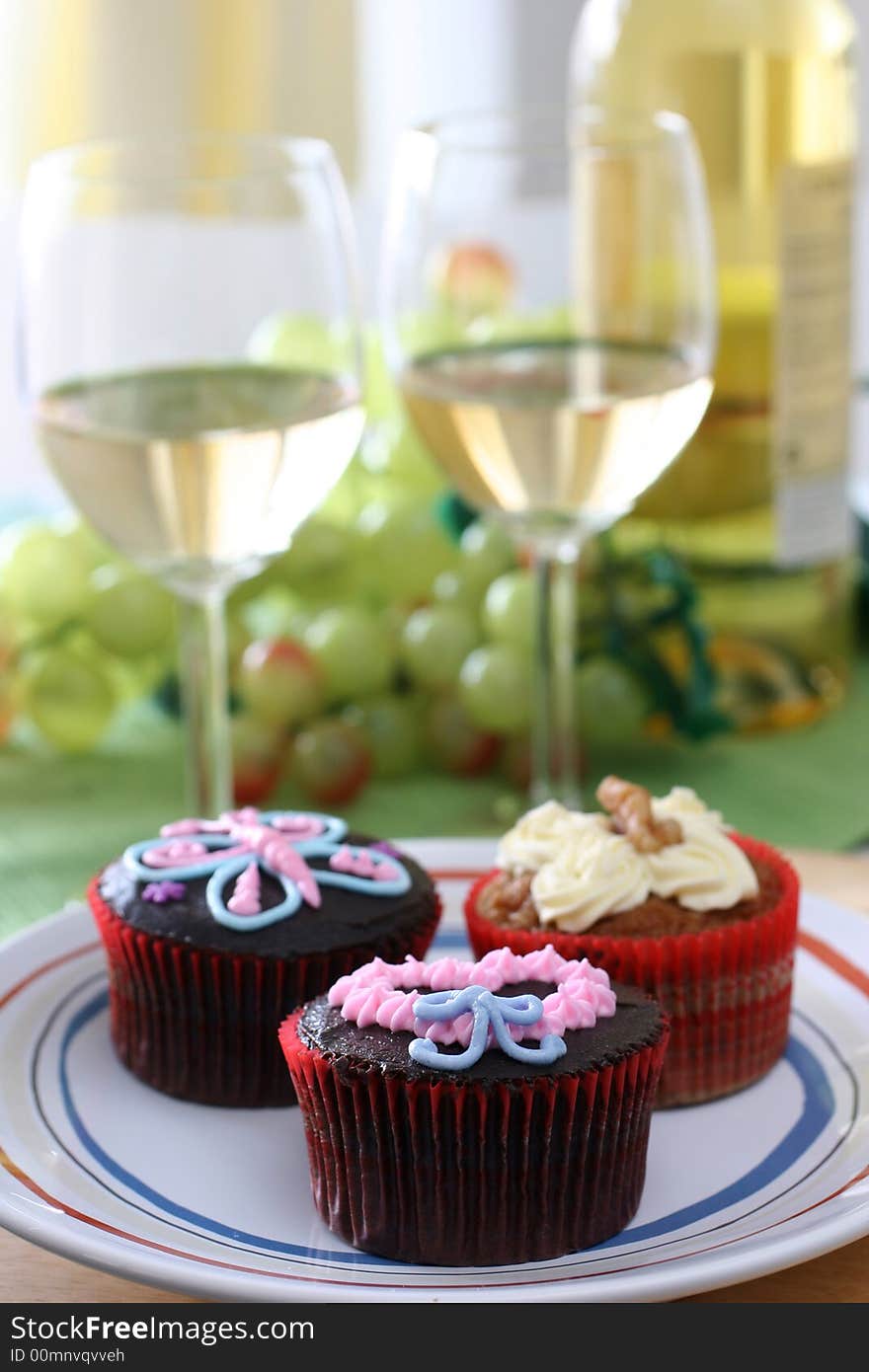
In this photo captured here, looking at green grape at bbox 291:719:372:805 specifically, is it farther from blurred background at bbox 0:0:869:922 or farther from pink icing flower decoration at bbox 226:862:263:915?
pink icing flower decoration at bbox 226:862:263:915

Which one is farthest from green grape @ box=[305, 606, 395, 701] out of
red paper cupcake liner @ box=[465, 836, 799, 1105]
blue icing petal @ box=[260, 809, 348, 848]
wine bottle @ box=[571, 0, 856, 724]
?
red paper cupcake liner @ box=[465, 836, 799, 1105]

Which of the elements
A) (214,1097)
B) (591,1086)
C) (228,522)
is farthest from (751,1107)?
(228,522)

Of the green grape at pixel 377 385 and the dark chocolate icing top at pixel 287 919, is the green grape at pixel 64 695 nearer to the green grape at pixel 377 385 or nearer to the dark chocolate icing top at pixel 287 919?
the green grape at pixel 377 385

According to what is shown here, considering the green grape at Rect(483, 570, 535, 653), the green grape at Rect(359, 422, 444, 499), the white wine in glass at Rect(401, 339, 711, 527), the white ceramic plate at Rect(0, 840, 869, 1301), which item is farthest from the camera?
the green grape at Rect(359, 422, 444, 499)

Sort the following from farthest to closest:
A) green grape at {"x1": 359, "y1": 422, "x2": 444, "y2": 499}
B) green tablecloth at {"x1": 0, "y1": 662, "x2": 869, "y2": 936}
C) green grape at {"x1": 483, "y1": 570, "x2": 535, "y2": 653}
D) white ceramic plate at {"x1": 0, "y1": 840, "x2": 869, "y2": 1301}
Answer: green grape at {"x1": 359, "y1": 422, "x2": 444, "y2": 499} < green grape at {"x1": 483, "y1": 570, "x2": 535, "y2": 653} < green tablecloth at {"x1": 0, "y1": 662, "x2": 869, "y2": 936} < white ceramic plate at {"x1": 0, "y1": 840, "x2": 869, "y2": 1301}

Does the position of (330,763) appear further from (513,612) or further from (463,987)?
(463,987)

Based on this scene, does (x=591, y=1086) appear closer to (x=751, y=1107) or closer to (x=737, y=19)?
(x=751, y=1107)

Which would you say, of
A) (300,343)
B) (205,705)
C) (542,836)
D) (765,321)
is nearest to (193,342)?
(300,343)

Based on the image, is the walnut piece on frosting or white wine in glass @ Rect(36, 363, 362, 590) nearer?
the walnut piece on frosting
